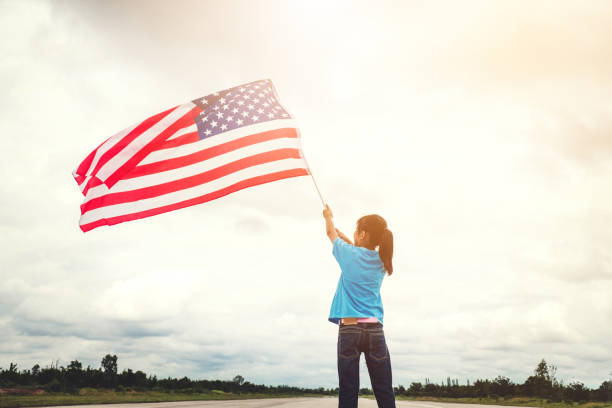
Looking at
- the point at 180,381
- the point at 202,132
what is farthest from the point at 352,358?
the point at 180,381

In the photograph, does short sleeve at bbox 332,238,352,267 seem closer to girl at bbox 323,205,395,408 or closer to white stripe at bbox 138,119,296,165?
girl at bbox 323,205,395,408

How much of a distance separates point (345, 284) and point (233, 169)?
313cm

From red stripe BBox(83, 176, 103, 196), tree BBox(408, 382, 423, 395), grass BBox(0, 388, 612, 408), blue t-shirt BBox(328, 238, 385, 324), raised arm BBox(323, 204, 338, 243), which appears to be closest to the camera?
blue t-shirt BBox(328, 238, 385, 324)

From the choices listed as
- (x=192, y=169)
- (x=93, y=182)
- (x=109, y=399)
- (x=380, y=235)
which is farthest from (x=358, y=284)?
(x=109, y=399)

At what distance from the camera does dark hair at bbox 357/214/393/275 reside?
3.93m

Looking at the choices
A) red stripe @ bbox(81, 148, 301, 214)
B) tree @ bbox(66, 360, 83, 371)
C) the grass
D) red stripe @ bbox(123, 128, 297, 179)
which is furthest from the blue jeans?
tree @ bbox(66, 360, 83, 371)

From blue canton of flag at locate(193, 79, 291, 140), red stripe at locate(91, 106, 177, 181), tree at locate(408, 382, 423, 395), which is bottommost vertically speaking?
tree at locate(408, 382, 423, 395)

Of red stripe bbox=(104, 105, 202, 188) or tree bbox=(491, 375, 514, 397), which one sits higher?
red stripe bbox=(104, 105, 202, 188)

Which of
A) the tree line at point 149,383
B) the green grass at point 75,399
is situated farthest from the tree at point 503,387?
the green grass at point 75,399

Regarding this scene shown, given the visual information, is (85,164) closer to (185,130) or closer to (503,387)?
(185,130)

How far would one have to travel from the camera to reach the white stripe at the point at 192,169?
6336 mm

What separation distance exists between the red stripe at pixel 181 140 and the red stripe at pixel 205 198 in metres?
0.82

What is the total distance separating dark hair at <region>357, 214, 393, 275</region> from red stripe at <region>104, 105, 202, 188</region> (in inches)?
142

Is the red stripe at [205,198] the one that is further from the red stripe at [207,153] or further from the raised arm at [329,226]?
the raised arm at [329,226]
